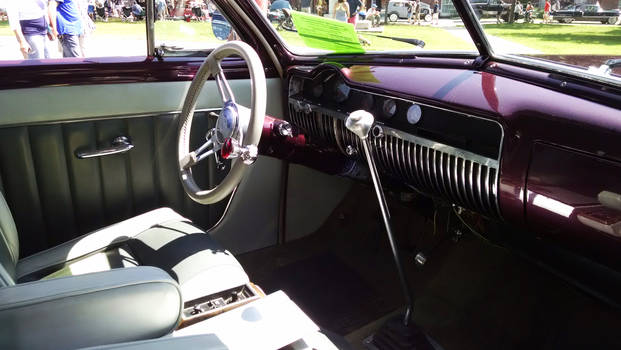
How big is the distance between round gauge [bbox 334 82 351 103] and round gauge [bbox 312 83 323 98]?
107 mm

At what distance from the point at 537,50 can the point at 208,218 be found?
1.47m

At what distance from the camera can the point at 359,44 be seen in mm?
1919

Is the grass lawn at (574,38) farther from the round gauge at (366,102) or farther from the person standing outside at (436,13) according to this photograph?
the round gauge at (366,102)

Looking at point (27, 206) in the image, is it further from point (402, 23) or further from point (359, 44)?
point (402, 23)

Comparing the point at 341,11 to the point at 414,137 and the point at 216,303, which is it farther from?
the point at 216,303

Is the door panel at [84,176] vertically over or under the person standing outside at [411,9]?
under

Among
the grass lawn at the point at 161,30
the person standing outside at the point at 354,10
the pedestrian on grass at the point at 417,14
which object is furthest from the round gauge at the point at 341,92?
the grass lawn at the point at 161,30

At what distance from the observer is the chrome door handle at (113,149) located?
6.15ft

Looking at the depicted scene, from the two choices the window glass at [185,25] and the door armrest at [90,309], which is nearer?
the door armrest at [90,309]

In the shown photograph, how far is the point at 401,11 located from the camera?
70.1 inches

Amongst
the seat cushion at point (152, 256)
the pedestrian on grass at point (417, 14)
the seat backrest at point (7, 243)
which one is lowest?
the seat cushion at point (152, 256)

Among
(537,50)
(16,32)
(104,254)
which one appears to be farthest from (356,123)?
(16,32)

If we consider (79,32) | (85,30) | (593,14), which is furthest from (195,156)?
(593,14)

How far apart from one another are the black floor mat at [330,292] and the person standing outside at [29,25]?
1368mm
